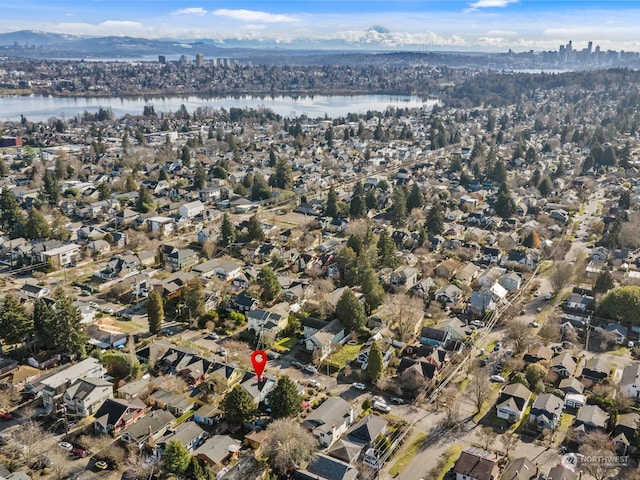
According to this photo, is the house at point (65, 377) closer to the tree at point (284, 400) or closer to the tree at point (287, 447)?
the tree at point (284, 400)

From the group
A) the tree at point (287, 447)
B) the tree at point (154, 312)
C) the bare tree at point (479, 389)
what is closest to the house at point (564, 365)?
the bare tree at point (479, 389)

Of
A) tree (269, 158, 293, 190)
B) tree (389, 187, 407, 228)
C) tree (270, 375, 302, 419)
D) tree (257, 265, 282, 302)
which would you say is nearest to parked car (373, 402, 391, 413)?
tree (270, 375, 302, 419)

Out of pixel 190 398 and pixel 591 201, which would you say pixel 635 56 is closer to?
pixel 591 201

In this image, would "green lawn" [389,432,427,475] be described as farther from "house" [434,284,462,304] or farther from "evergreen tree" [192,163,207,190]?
"evergreen tree" [192,163,207,190]

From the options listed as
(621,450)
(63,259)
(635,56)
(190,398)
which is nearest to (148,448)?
(190,398)

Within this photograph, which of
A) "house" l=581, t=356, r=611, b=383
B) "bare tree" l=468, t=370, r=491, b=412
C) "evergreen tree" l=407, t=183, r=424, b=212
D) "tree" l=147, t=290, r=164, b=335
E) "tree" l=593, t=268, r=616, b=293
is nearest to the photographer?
"bare tree" l=468, t=370, r=491, b=412

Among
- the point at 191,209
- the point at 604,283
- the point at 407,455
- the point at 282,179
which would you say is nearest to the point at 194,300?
the point at 407,455
